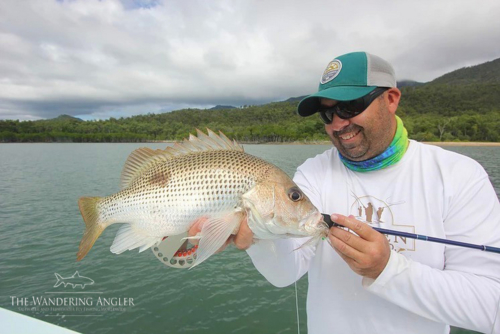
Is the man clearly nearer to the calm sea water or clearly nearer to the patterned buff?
the patterned buff

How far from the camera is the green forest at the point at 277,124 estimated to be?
9262cm

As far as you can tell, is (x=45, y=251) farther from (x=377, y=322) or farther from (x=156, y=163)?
(x=377, y=322)

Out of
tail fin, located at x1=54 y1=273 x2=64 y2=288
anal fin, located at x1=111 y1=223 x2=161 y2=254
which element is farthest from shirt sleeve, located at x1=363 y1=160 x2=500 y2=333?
tail fin, located at x1=54 y1=273 x2=64 y2=288

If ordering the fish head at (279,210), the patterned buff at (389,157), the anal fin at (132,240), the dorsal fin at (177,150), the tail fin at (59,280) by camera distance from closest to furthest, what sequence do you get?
the fish head at (279,210)
the patterned buff at (389,157)
the anal fin at (132,240)
the dorsal fin at (177,150)
the tail fin at (59,280)

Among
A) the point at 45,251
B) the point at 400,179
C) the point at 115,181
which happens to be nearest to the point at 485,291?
the point at 400,179

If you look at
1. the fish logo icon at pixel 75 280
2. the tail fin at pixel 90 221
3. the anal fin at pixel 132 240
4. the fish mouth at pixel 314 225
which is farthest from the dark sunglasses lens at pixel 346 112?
the fish logo icon at pixel 75 280

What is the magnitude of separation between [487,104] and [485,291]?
161940 millimetres

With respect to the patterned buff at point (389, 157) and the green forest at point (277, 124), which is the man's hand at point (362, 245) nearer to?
the patterned buff at point (389, 157)

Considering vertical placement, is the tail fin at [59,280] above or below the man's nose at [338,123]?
below

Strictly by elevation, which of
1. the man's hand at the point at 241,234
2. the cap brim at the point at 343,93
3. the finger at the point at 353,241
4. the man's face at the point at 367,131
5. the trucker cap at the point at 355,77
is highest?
the trucker cap at the point at 355,77

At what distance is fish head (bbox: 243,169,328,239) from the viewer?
214 centimetres

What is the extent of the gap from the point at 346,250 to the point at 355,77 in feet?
4.28

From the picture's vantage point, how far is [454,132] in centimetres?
9275

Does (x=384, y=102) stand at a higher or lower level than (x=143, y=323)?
higher
